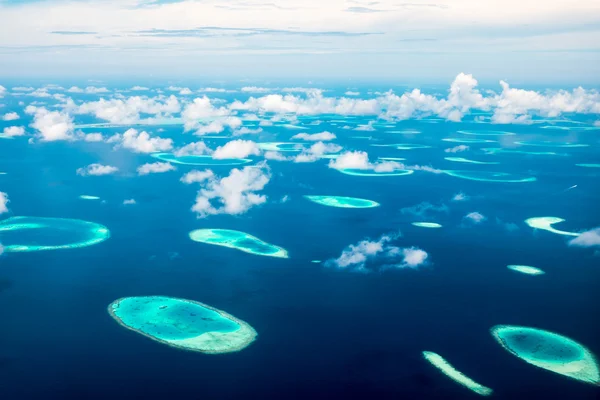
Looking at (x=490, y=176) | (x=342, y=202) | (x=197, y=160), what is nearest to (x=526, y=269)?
(x=342, y=202)

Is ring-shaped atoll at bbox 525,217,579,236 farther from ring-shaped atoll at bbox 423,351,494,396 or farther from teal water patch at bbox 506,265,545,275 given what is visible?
ring-shaped atoll at bbox 423,351,494,396

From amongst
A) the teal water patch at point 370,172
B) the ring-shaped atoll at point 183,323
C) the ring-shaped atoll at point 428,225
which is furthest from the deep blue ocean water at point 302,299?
the teal water patch at point 370,172

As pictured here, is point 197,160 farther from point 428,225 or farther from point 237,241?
point 428,225

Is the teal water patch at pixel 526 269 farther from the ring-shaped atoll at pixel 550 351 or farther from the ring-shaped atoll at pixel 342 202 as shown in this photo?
the ring-shaped atoll at pixel 342 202

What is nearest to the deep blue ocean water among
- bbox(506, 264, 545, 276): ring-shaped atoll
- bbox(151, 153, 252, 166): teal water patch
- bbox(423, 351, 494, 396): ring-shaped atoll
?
bbox(423, 351, 494, 396): ring-shaped atoll

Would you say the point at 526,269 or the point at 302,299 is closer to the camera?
the point at 302,299
